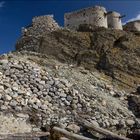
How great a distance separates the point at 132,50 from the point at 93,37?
2.75 m

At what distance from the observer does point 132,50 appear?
23469 mm

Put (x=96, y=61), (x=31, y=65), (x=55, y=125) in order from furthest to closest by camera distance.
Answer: (x=96, y=61)
(x=31, y=65)
(x=55, y=125)

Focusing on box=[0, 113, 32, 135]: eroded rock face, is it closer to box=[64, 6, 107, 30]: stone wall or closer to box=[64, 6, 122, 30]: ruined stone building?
box=[64, 6, 122, 30]: ruined stone building

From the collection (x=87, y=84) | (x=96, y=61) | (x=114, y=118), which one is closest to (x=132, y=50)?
(x=96, y=61)

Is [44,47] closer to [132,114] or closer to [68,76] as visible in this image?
[68,76]

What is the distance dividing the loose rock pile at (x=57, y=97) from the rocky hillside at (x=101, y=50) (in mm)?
1958

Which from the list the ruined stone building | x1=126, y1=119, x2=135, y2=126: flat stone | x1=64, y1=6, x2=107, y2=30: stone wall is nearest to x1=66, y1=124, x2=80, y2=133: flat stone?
x1=126, y1=119, x2=135, y2=126: flat stone

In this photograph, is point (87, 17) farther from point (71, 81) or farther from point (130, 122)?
point (130, 122)

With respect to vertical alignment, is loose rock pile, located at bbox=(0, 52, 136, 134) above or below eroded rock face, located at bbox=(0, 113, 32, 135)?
above

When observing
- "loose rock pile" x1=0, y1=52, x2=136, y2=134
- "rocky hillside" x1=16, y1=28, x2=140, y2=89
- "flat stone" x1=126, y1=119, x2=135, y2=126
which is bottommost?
"flat stone" x1=126, y1=119, x2=135, y2=126

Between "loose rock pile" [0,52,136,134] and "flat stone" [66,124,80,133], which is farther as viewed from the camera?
"loose rock pile" [0,52,136,134]

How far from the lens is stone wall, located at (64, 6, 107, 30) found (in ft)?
109

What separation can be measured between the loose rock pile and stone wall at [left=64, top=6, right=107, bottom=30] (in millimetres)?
13473

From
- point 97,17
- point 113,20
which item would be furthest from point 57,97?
point 113,20
